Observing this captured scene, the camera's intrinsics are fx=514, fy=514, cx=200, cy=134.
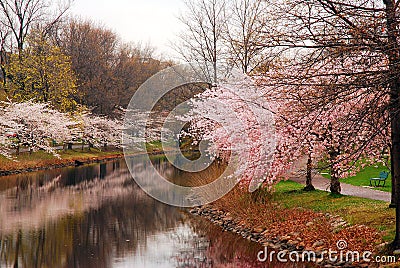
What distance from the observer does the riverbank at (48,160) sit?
29.5 meters

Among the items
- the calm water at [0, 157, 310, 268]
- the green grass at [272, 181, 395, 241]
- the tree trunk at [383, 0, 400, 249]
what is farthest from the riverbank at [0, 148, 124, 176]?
the tree trunk at [383, 0, 400, 249]

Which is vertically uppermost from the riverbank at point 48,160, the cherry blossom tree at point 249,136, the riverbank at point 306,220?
the cherry blossom tree at point 249,136

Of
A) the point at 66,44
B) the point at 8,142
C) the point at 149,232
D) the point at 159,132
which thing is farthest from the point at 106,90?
the point at 149,232

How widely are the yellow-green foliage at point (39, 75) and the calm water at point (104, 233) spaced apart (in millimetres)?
14905

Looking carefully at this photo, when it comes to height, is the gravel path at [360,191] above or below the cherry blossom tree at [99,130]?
below

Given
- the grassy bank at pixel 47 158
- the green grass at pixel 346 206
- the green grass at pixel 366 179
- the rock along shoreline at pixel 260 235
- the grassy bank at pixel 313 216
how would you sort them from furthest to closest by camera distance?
the grassy bank at pixel 47 158 < the green grass at pixel 366 179 < the green grass at pixel 346 206 < the grassy bank at pixel 313 216 < the rock along shoreline at pixel 260 235

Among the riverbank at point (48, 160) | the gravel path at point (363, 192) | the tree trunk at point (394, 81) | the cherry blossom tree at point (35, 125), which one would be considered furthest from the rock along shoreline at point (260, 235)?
the cherry blossom tree at point (35, 125)

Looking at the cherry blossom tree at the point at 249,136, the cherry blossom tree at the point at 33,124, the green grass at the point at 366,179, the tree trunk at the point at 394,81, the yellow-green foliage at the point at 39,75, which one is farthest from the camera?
the yellow-green foliage at the point at 39,75

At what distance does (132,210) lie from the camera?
18438 millimetres

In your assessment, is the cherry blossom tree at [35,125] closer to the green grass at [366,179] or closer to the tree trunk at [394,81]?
the green grass at [366,179]

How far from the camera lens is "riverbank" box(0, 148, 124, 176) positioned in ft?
96.9

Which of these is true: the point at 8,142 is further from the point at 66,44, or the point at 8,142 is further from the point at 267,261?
the point at 267,261

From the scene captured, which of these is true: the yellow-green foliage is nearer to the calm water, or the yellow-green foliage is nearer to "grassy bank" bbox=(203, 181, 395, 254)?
the calm water

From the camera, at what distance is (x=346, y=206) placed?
1294cm
